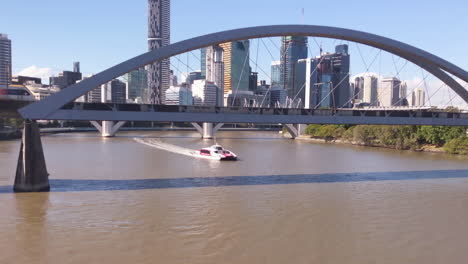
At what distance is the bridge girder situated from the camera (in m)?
15.1

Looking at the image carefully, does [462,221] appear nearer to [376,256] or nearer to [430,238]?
[430,238]

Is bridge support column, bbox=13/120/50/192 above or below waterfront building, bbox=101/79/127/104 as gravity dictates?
below

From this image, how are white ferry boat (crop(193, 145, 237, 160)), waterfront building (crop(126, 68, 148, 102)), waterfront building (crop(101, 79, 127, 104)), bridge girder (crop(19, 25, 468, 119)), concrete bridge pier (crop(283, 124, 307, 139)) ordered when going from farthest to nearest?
concrete bridge pier (crop(283, 124, 307, 139)) → waterfront building (crop(101, 79, 127, 104)) → white ferry boat (crop(193, 145, 237, 160)) → waterfront building (crop(126, 68, 148, 102)) → bridge girder (crop(19, 25, 468, 119))

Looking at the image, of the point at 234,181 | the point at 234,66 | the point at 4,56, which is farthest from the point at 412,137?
the point at 4,56

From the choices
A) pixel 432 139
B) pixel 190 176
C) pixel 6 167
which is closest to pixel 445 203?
pixel 190 176

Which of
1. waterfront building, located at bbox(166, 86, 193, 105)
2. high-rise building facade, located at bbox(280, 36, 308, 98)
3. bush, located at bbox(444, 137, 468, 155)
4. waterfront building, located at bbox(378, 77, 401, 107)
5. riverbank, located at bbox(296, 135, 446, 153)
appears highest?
high-rise building facade, located at bbox(280, 36, 308, 98)

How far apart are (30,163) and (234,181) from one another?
31.0ft

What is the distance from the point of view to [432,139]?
40.6 metres

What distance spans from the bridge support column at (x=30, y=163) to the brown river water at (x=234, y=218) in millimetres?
595

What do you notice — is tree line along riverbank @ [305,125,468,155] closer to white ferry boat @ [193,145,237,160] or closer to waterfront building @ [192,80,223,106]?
waterfront building @ [192,80,223,106]

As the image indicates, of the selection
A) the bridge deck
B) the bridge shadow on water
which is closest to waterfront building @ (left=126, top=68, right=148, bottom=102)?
the bridge shadow on water

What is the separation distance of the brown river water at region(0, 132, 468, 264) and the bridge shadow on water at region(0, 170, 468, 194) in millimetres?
55

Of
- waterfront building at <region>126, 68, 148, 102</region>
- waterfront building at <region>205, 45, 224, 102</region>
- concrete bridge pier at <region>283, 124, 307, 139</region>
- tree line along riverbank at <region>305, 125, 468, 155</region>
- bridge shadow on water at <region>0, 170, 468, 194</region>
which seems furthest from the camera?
concrete bridge pier at <region>283, 124, 307, 139</region>

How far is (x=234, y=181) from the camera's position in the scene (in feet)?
67.5
